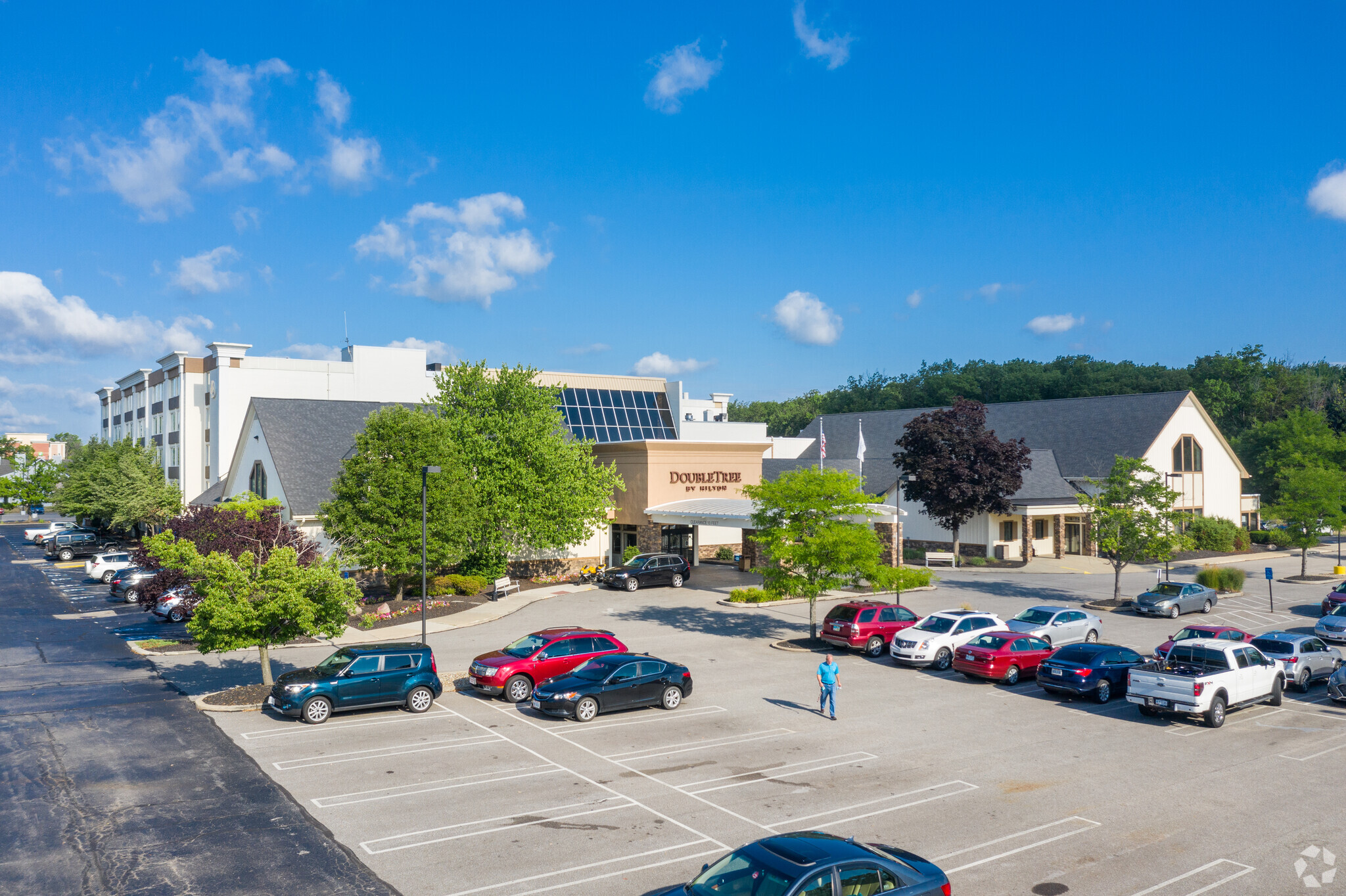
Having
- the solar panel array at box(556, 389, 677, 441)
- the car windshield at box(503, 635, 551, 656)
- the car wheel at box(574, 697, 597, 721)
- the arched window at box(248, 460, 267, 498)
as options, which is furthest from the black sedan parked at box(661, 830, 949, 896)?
the solar panel array at box(556, 389, 677, 441)

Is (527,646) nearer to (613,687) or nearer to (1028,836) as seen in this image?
(613,687)

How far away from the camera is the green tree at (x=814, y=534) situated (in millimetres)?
28844

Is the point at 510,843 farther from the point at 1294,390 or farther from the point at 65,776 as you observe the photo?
the point at 1294,390

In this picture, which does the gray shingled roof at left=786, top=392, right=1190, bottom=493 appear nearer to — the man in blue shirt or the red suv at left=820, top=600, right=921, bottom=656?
the red suv at left=820, top=600, right=921, bottom=656

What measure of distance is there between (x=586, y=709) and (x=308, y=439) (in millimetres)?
32105

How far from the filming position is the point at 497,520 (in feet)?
137

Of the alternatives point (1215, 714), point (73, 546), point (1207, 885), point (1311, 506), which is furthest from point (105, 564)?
point (1311, 506)

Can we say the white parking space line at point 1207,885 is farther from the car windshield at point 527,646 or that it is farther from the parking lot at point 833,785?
the car windshield at point 527,646

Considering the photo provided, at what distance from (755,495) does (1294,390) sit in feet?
303

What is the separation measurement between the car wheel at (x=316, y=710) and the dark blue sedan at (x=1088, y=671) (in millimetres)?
18130

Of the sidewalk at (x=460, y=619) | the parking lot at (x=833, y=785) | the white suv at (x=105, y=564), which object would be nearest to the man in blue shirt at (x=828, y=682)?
the parking lot at (x=833, y=785)

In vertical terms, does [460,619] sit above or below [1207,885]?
above

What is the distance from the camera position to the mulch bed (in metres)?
21.6

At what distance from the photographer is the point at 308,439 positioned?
46688 millimetres
